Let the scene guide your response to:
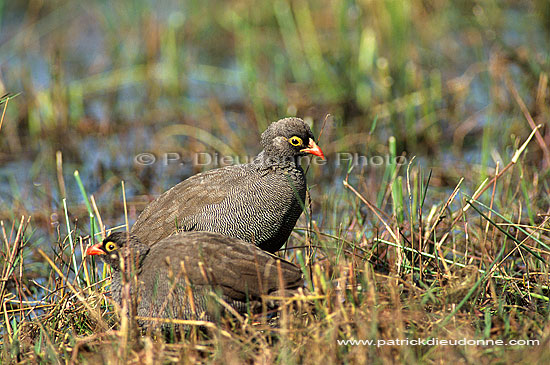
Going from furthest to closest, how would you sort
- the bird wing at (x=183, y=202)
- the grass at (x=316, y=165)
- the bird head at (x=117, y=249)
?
the bird wing at (x=183, y=202)
the bird head at (x=117, y=249)
the grass at (x=316, y=165)

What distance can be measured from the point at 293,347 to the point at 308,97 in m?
5.59

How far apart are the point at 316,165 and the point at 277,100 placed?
1193 millimetres

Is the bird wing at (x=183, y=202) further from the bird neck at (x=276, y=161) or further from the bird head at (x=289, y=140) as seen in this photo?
the bird head at (x=289, y=140)

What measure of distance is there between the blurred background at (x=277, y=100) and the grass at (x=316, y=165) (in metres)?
0.03

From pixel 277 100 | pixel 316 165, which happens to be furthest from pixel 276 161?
pixel 277 100

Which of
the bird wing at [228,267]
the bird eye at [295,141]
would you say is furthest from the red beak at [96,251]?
the bird eye at [295,141]

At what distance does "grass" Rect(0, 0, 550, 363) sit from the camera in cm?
450

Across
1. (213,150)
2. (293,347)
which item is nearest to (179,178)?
(213,150)

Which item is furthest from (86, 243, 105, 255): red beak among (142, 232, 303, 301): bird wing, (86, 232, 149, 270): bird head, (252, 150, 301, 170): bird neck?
(252, 150, 301, 170): bird neck

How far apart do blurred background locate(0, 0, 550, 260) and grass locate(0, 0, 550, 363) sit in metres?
0.03

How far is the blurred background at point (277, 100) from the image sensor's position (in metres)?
8.14

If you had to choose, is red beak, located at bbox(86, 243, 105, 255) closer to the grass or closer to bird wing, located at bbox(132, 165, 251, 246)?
the grass

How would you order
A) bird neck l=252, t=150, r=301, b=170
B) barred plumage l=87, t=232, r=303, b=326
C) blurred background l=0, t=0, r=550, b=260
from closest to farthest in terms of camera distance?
barred plumage l=87, t=232, r=303, b=326
bird neck l=252, t=150, r=301, b=170
blurred background l=0, t=0, r=550, b=260

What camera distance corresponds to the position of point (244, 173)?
592 centimetres
